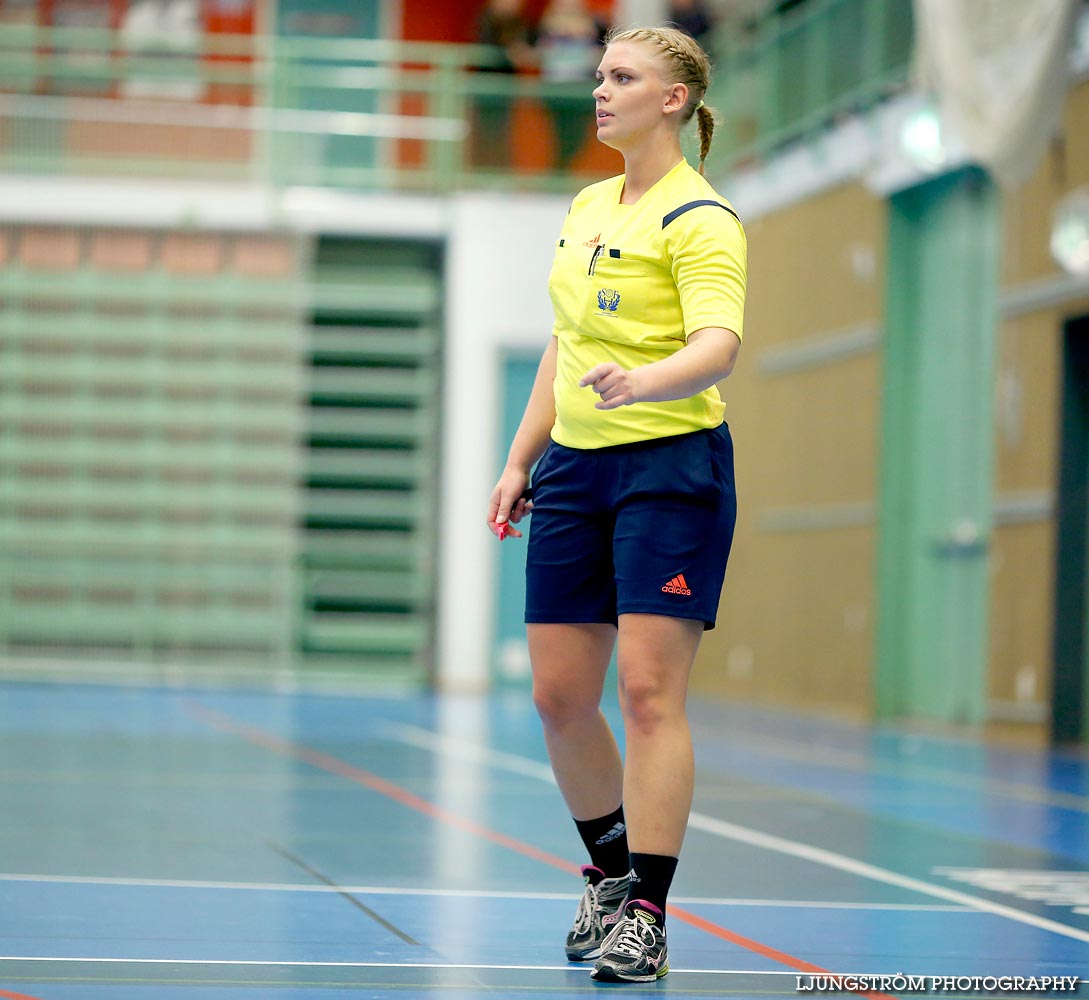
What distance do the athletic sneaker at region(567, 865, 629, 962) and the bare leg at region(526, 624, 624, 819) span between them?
0.12 meters

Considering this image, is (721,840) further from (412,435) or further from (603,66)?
(412,435)

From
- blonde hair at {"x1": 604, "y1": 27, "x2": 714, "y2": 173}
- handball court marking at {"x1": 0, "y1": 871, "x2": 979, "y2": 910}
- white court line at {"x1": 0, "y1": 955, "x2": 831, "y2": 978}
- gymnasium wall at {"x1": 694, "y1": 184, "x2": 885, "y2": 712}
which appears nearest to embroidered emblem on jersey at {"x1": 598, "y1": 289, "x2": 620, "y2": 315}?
blonde hair at {"x1": 604, "y1": 27, "x2": 714, "y2": 173}

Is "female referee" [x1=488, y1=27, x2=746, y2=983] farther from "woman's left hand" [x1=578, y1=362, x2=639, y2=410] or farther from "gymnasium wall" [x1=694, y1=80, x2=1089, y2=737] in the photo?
"gymnasium wall" [x1=694, y1=80, x2=1089, y2=737]

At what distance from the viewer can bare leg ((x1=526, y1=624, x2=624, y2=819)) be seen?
367cm

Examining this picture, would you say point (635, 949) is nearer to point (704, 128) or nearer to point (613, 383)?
point (613, 383)

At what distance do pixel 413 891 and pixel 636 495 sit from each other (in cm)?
150

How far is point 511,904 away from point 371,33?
17.0 metres

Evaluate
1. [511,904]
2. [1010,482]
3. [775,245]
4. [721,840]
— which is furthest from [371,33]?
[511,904]

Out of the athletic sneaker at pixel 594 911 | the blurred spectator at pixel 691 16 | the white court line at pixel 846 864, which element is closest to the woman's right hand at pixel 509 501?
the athletic sneaker at pixel 594 911

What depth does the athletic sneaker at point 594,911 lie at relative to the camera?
372 cm

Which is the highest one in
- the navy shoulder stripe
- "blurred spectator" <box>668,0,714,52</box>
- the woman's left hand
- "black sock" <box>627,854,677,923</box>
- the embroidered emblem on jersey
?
"blurred spectator" <box>668,0,714,52</box>

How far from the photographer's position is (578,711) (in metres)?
3.71

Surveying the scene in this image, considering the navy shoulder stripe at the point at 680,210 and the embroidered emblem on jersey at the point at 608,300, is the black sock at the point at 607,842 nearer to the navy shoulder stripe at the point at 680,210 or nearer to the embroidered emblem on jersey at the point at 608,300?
the embroidered emblem on jersey at the point at 608,300

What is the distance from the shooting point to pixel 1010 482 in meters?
11.5
